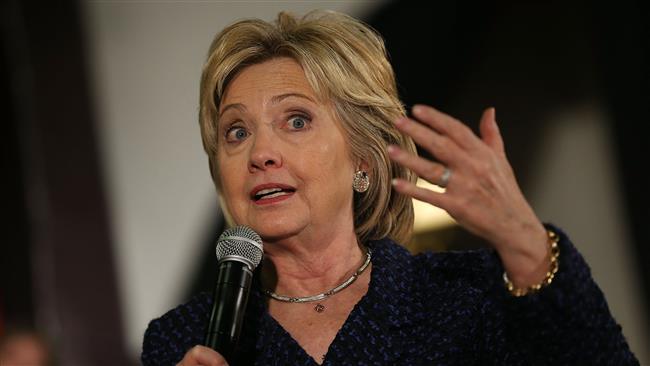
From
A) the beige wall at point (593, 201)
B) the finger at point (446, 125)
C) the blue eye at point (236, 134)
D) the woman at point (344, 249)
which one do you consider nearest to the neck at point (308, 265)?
the woman at point (344, 249)

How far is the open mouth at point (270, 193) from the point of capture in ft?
6.11

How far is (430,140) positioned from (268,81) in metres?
0.68

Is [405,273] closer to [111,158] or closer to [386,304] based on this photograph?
[386,304]

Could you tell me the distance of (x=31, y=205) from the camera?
407 centimetres

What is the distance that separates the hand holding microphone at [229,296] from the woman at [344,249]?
15mm

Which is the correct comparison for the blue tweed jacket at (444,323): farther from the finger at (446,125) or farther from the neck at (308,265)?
the finger at (446,125)

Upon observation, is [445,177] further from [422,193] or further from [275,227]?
[275,227]

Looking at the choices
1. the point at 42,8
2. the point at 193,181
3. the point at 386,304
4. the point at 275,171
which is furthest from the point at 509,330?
the point at 42,8

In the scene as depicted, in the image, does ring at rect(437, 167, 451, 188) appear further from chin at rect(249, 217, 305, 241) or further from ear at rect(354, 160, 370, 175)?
ear at rect(354, 160, 370, 175)

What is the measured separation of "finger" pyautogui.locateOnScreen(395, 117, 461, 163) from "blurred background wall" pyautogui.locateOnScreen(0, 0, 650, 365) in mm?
2162

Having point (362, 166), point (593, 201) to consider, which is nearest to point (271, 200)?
point (362, 166)

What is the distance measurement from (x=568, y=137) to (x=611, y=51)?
407 mm

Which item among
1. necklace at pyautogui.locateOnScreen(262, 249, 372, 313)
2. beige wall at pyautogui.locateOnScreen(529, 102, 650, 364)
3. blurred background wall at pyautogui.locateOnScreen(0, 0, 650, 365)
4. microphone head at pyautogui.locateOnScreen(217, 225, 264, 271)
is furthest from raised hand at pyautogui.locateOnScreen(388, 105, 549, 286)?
blurred background wall at pyautogui.locateOnScreen(0, 0, 650, 365)

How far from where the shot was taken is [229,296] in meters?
1.53
